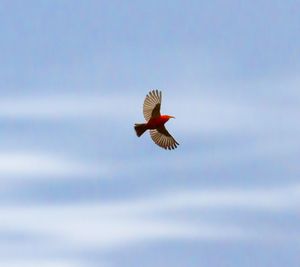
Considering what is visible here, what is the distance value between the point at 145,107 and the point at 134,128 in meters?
1.96

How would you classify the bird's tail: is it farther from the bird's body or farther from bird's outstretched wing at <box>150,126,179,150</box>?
bird's outstretched wing at <box>150,126,179,150</box>

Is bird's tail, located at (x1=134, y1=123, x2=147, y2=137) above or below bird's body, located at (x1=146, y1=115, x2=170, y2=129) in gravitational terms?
below

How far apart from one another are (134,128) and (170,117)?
364 cm

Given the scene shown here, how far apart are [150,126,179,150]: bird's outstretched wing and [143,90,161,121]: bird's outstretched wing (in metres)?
3.23

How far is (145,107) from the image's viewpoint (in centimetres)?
9225

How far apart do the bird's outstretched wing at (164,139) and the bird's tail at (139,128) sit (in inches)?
128

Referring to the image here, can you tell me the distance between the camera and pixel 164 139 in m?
96.0

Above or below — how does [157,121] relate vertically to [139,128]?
above

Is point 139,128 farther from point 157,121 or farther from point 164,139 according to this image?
point 164,139

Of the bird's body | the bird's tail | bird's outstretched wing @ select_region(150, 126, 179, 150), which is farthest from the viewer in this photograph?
bird's outstretched wing @ select_region(150, 126, 179, 150)

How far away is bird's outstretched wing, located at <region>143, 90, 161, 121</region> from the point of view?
92000 millimetres

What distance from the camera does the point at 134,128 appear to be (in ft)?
301

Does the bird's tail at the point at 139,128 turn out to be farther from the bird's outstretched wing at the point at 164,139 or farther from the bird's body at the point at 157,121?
the bird's outstretched wing at the point at 164,139

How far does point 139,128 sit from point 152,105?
2176 mm
